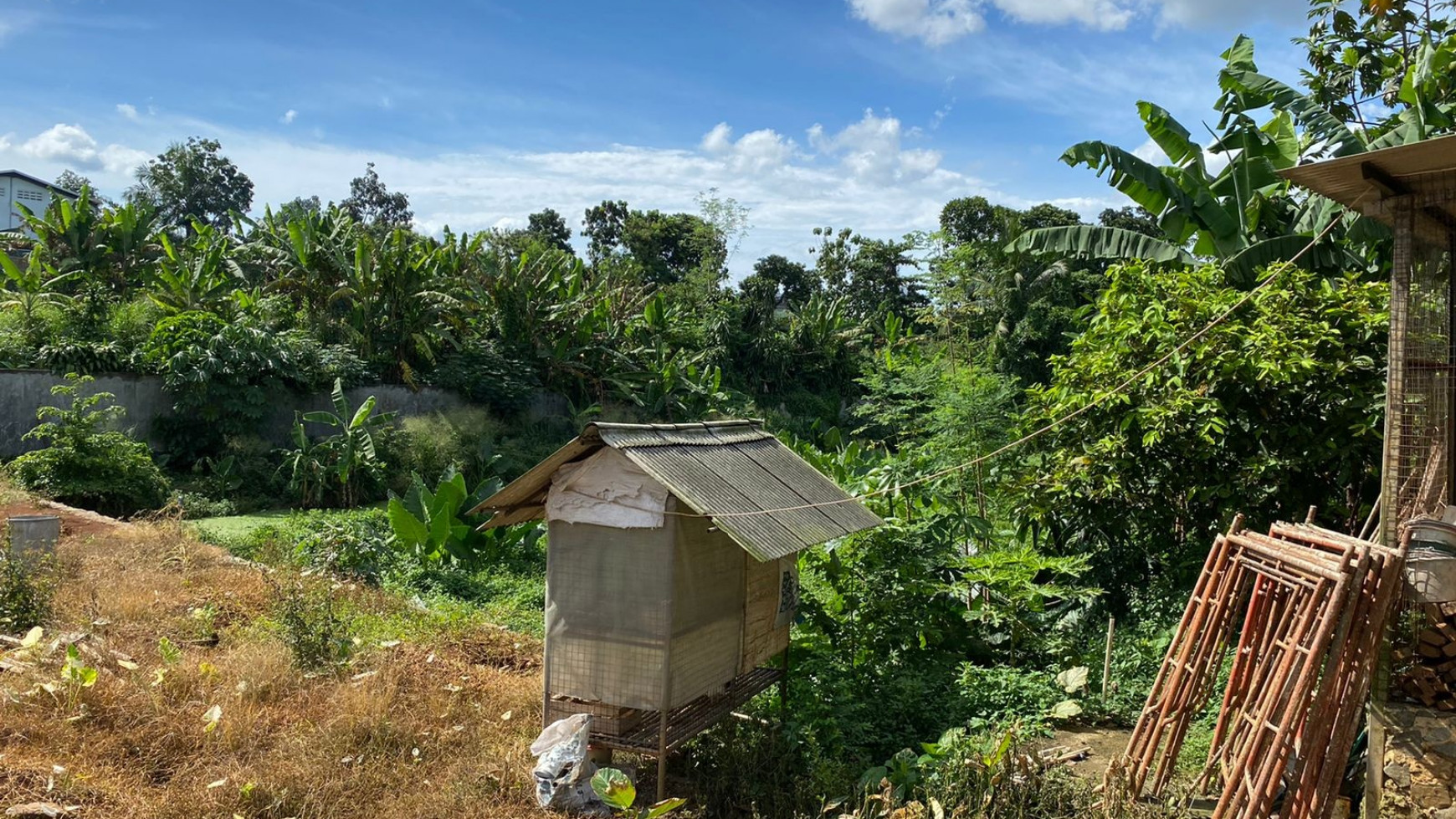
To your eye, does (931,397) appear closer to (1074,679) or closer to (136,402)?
(1074,679)

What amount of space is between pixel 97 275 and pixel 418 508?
10440mm

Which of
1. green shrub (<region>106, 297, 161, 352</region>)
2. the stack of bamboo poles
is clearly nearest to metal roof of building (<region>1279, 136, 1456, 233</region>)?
the stack of bamboo poles

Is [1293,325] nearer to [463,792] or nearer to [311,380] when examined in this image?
[463,792]

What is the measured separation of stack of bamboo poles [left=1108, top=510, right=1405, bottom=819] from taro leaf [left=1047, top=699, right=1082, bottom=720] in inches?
36.7

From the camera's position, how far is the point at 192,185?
39.1 metres

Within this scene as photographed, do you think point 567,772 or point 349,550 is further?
point 349,550

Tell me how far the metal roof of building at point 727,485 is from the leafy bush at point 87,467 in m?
8.48

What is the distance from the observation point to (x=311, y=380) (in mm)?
15914

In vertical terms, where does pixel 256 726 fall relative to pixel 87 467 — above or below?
below

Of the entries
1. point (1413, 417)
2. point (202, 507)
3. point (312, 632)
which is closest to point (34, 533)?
point (312, 632)

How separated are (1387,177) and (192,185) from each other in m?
42.7

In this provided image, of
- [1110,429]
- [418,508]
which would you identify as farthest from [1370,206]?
[418,508]

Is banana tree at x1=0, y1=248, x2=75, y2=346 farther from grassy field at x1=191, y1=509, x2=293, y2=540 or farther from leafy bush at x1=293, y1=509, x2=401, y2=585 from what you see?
leafy bush at x1=293, y1=509, x2=401, y2=585

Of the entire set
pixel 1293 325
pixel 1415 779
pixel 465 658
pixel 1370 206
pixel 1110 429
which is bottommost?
pixel 465 658
